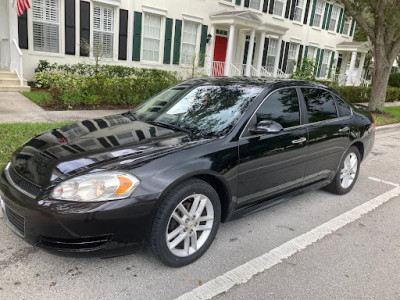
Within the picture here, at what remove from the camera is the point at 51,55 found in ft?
40.0

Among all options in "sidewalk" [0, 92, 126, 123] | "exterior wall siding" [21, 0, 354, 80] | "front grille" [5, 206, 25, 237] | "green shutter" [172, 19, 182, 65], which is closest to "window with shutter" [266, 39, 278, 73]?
"exterior wall siding" [21, 0, 354, 80]

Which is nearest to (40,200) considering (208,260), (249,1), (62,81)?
(208,260)

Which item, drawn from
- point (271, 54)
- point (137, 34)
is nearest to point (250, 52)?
point (271, 54)

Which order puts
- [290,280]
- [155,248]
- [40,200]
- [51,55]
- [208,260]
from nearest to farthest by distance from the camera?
[40,200], [155,248], [290,280], [208,260], [51,55]

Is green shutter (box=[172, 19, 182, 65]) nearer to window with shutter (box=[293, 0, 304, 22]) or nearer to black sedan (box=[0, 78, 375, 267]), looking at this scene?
window with shutter (box=[293, 0, 304, 22])

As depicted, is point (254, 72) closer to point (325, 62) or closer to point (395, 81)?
point (325, 62)

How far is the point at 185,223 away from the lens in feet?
9.42

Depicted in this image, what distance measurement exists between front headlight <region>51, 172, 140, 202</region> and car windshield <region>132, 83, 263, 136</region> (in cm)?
101

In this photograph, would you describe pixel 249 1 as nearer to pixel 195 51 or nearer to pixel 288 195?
pixel 195 51

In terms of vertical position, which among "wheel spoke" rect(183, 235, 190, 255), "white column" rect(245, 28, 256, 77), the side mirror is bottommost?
"wheel spoke" rect(183, 235, 190, 255)

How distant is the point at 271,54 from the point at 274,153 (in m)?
17.8

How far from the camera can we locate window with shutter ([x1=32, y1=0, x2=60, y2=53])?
11594 millimetres

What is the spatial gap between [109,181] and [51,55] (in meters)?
11.3

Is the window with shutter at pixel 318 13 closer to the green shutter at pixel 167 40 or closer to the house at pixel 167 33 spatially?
the house at pixel 167 33
